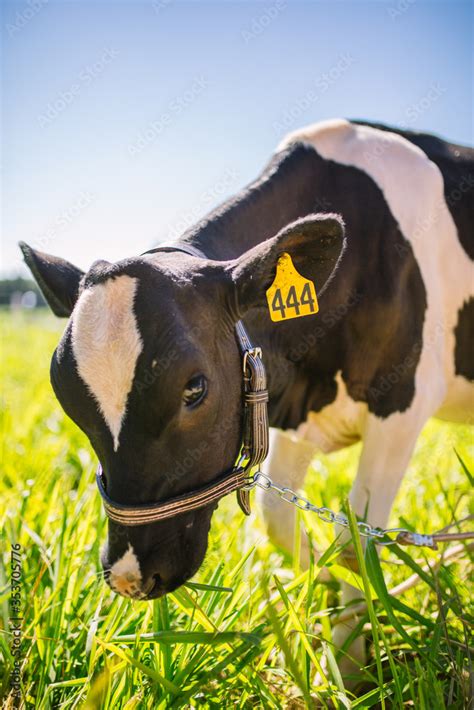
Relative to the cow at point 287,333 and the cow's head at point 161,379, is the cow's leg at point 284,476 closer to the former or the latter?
the cow at point 287,333

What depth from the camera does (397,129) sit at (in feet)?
11.4

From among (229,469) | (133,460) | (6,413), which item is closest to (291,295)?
(229,469)

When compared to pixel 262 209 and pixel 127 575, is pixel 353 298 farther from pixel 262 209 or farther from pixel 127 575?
pixel 127 575

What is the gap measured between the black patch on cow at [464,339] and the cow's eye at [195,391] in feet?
5.87

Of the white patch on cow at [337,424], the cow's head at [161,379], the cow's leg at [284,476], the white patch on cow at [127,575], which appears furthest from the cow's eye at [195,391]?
the cow's leg at [284,476]

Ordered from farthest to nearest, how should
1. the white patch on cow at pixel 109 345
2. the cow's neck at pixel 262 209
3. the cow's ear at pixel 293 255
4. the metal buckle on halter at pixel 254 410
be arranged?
the cow's neck at pixel 262 209, the metal buckle on halter at pixel 254 410, the cow's ear at pixel 293 255, the white patch on cow at pixel 109 345

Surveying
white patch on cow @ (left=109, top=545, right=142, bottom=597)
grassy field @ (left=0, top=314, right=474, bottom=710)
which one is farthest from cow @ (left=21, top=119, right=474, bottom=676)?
grassy field @ (left=0, top=314, right=474, bottom=710)

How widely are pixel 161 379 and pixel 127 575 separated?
65 centimetres

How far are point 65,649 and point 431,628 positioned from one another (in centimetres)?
139

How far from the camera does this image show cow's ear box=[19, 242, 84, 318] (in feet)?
8.09

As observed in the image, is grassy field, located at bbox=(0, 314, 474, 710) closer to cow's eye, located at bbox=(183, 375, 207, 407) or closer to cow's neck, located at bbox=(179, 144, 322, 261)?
cow's eye, located at bbox=(183, 375, 207, 407)

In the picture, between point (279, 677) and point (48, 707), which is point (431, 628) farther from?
point (48, 707)

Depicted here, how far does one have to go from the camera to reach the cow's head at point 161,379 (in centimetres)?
191

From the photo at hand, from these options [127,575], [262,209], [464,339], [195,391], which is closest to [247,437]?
[195,391]
